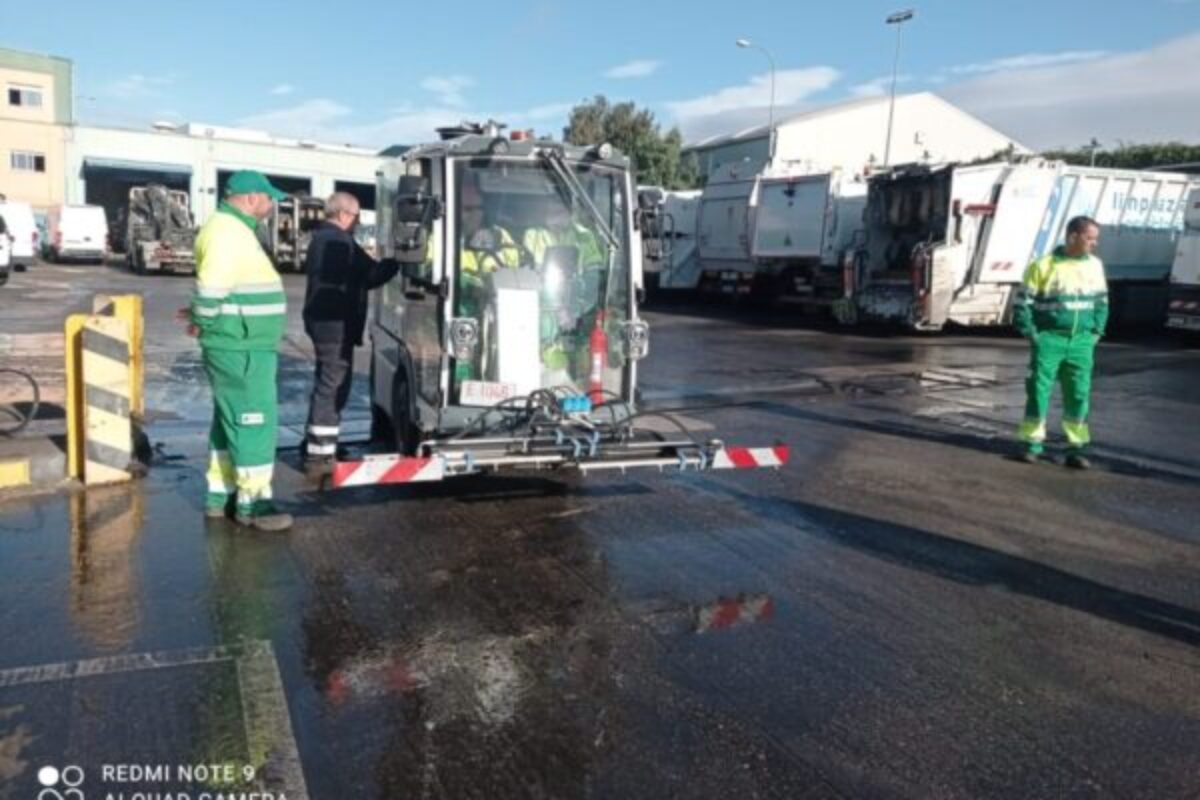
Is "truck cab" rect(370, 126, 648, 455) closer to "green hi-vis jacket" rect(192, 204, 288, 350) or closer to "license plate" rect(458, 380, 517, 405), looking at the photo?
"license plate" rect(458, 380, 517, 405)

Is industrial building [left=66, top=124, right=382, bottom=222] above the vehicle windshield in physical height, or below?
above

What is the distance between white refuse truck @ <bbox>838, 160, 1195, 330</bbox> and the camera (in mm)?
16125

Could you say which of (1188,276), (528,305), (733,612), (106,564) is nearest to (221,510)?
(106,564)

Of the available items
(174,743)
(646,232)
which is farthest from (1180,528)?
(174,743)

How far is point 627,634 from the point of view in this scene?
4238 mm

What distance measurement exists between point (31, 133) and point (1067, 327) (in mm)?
49817

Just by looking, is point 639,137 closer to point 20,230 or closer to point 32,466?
point 20,230

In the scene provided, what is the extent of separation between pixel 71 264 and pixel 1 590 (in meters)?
37.0

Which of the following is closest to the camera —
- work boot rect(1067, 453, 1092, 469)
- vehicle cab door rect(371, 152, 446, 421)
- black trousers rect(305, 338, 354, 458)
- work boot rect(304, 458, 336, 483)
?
vehicle cab door rect(371, 152, 446, 421)

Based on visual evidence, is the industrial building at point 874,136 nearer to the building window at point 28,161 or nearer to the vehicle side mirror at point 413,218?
the building window at point 28,161

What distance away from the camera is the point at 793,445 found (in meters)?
8.23

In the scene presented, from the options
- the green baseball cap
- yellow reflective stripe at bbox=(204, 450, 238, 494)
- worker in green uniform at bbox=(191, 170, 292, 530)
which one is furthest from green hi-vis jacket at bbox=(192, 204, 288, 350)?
yellow reflective stripe at bbox=(204, 450, 238, 494)

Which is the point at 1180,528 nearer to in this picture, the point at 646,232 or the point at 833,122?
the point at 646,232

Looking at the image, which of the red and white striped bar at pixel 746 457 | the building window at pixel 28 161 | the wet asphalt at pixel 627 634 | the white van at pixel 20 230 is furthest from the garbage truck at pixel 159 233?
the red and white striped bar at pixel 746 457
